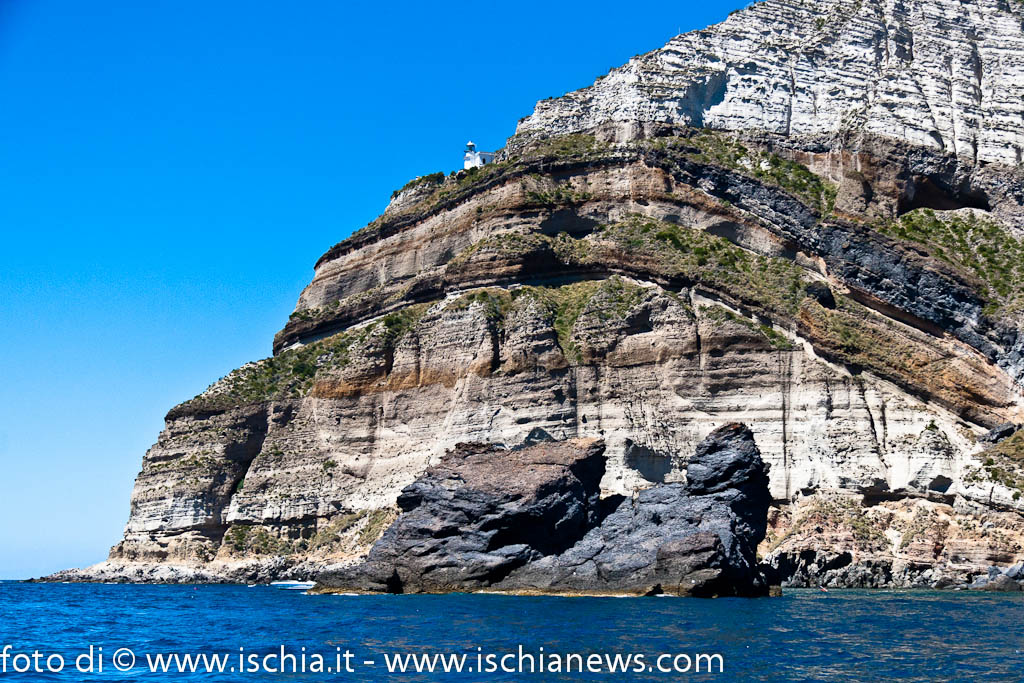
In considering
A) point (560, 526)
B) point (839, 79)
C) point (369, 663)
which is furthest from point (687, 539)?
point (839, 79)

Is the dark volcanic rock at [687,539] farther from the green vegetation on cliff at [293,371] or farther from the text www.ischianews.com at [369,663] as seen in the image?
the green vegetation on cliff at [293,371]

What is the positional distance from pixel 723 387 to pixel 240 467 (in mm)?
42020

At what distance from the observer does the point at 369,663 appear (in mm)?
37062

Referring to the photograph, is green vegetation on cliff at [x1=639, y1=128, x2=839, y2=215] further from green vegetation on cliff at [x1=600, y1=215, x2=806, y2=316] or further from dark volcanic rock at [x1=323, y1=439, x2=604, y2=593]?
dark volcanic rock at [x1=323, y1=439, x2=604, y2=593]

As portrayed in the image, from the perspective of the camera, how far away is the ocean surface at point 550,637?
116 feet

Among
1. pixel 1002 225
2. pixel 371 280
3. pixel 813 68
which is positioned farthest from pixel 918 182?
pixel 371 280

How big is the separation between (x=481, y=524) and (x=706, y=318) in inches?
1133

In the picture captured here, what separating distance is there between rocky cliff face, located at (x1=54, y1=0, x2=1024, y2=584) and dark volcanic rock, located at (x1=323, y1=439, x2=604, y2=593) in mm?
13692

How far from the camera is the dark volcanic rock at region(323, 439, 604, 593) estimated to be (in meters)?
64.6

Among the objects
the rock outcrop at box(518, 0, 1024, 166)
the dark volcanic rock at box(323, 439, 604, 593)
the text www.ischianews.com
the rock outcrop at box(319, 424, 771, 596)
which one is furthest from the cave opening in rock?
the text www.ischianews.com

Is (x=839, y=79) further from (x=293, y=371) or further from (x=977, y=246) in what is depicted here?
(x=293, y=371)

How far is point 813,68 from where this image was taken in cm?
10581

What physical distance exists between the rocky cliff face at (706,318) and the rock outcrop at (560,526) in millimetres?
9662

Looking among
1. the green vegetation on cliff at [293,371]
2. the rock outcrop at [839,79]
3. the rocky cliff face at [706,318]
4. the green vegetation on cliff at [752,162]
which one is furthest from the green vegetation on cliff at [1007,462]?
the green vegetation on cliff at [293,371]
